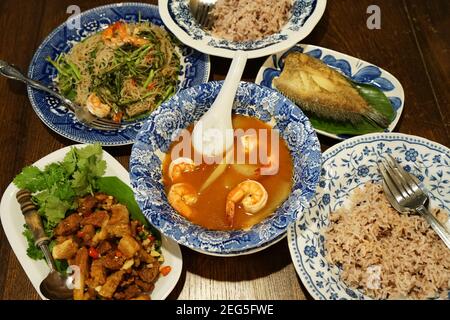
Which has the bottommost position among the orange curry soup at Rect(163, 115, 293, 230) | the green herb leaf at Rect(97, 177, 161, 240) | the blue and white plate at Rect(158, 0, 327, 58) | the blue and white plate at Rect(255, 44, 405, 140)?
the green herb leaf at Rect(97, 177, 161, 240)

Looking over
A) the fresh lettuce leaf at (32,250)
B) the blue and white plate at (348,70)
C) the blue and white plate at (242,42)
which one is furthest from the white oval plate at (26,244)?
the blue and white plate at (348,70)

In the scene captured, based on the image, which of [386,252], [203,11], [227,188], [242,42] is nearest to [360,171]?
[386,252]

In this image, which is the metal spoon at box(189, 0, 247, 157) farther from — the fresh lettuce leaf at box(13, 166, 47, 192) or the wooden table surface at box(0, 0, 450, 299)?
the fresh lettuce leaf at box(13, 166, 47, 192)

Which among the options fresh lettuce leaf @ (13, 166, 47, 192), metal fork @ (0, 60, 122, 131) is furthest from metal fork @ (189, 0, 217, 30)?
fresh lettuce leaf @ (13, 166, 47, 192)

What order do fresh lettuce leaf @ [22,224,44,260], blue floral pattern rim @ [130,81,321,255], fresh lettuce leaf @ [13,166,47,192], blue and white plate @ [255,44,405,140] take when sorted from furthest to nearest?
blue and white plate @ [255,44,405,140], fresh lettuce leaf @ [13,166,47,192], fresh lettuce leaf @ [22,224,44,260], blue floral pattern rim @ [130,81,321,255]

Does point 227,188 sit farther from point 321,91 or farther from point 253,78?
point 253,78
